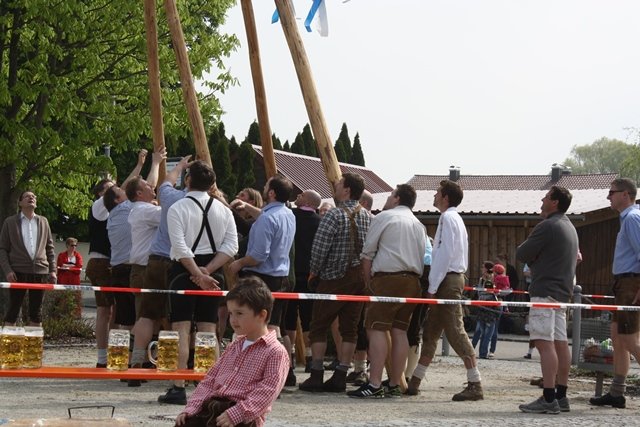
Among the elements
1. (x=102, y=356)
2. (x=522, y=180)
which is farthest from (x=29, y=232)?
(x=522, y=180)

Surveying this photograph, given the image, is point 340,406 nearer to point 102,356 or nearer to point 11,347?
point 102,356

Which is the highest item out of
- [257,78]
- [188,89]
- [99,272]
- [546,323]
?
[257,78]

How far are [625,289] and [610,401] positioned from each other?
3.43 feet

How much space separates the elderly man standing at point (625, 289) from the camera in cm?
1203

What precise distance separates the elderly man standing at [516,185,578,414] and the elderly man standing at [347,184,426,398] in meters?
1.04

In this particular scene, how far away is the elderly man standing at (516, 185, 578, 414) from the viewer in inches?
450

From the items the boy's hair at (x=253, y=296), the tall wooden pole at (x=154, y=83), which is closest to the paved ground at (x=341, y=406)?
the tall wooden pole at (x=154, y=83)

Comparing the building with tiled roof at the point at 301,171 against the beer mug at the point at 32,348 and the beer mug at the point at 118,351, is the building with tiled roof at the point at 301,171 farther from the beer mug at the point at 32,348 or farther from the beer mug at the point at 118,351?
the beer mug at the point at 32,348

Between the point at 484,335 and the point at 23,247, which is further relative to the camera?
the point at 484,335

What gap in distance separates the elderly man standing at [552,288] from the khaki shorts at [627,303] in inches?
24.5

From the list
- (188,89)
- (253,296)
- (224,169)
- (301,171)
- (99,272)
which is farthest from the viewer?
(301,171)

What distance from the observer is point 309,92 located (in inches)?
541

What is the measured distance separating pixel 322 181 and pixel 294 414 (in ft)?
151

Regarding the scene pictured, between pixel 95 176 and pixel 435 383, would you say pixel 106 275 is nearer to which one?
pixel 435 383
